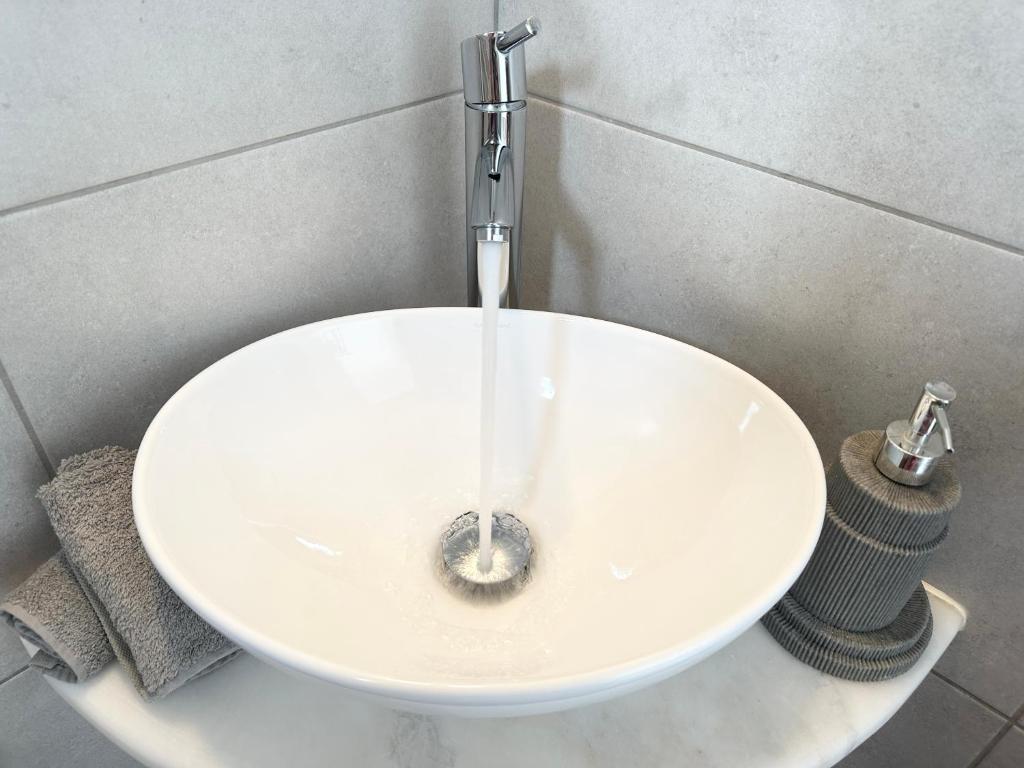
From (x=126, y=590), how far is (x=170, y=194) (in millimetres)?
296

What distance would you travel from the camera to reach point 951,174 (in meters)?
0.52

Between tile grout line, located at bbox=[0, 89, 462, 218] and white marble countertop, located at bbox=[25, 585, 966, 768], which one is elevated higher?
tile grout line, located at bbox=[0, 89, 462, 218]

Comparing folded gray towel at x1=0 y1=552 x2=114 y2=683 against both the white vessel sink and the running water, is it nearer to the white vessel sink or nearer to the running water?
the white vessel sink

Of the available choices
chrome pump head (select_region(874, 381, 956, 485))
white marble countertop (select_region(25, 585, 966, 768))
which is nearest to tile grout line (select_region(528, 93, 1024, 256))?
chrome pump head (select_region(874, 381, 956, 485))

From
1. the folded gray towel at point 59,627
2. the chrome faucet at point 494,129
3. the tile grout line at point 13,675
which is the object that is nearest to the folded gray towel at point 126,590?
the folded gray towel at point 59,627

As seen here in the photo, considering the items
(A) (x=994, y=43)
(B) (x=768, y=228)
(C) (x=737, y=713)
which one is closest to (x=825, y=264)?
(B) (x=768, y=228)

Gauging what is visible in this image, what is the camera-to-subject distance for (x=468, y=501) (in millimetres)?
683

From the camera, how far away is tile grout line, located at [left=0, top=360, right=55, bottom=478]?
557mm

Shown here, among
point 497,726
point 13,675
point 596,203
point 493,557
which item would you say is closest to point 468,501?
point 493,557

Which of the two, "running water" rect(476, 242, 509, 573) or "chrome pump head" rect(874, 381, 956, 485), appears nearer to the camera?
"chrome pump head" rect(874, 381, 956, 485)

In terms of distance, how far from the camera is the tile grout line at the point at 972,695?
659 mm

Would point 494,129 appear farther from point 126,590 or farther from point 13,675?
point 13,675

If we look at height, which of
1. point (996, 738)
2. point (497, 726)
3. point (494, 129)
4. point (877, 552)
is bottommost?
point (996, 738)

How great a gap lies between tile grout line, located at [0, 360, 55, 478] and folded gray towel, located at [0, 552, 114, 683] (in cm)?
10
